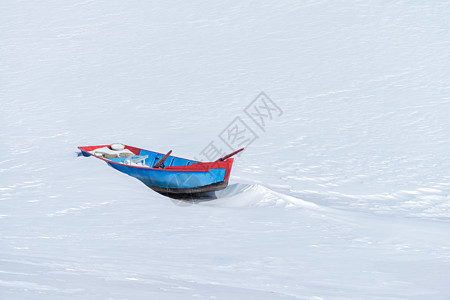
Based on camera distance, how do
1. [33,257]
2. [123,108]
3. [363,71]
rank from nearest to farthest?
1. [33,257]
2. [123,108]
3. [363,71]

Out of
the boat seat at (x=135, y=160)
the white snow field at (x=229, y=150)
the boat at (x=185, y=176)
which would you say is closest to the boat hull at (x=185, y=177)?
the boat at (x=185, y=176)

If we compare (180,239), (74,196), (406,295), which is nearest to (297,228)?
(180,239)

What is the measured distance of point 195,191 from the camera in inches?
453

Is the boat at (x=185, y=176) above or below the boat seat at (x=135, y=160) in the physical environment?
below

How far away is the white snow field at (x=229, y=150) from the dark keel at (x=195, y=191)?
0.24 m

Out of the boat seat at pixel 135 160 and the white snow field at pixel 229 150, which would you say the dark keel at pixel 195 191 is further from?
the boat seat at pixel 135 160

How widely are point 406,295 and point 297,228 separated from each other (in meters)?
3.05

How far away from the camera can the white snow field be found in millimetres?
6887

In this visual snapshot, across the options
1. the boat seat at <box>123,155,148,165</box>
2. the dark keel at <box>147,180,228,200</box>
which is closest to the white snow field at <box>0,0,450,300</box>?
the dark keel at <box>147,180,228,200</box>

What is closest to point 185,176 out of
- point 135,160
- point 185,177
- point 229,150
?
point 185,177

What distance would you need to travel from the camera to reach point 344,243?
27.9ft

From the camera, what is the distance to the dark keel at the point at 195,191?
11.4 metres

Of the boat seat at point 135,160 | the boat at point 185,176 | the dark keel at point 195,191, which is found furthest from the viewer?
the boat seat at point 135,160

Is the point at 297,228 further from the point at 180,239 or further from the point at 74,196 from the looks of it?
the point at 74,196
